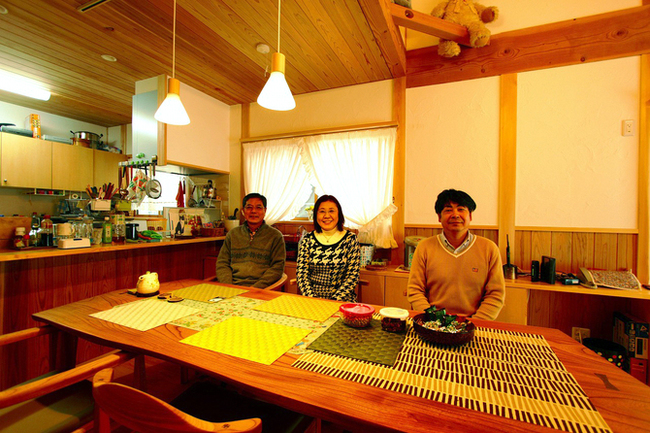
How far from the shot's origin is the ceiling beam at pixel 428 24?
2449 millimetres

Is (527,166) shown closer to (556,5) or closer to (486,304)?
(556,5)

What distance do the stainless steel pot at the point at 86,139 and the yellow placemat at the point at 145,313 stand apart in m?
4.42

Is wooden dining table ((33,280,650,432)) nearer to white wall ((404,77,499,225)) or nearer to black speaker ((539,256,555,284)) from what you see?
black speaker ((539,256,555,284))

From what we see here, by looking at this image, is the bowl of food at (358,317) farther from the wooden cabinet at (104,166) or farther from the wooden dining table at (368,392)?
the wooden cabinet at (104,166)

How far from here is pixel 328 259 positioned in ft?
7.16

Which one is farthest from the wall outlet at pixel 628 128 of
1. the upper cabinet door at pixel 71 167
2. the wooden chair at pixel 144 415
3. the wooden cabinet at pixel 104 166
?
the upper cabinet door at pixel 71 167

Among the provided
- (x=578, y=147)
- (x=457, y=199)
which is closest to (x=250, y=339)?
(x=457, y=199)

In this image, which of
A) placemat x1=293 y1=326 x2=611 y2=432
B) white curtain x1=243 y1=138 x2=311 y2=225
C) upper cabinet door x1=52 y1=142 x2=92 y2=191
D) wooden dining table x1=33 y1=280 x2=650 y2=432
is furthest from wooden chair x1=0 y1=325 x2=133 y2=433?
upper cabinet door x1=52 y1=142 x2=92 y2=191

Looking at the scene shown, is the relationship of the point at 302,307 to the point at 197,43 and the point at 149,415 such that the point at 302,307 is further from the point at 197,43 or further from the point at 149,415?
the point at 197,43

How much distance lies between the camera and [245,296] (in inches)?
68.0

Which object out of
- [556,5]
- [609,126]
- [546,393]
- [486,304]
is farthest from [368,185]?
[546,393]

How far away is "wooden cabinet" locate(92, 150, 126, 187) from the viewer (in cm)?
473

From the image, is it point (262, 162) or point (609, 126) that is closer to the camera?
point (609, 126)

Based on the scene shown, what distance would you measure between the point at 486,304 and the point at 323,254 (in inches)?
42.7
